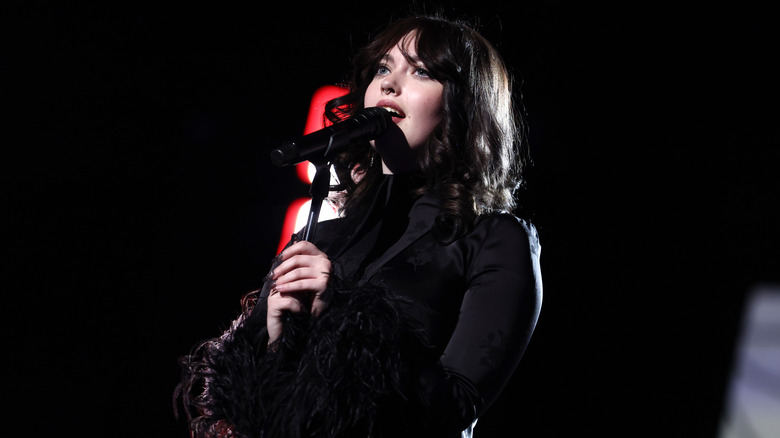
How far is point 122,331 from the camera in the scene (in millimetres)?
2754

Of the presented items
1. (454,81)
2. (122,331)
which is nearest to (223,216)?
(122,331)

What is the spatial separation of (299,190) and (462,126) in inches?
72.4

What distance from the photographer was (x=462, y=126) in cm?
132

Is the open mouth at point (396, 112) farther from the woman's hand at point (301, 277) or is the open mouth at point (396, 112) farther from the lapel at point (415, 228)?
the woman's hand at point (301, 277)

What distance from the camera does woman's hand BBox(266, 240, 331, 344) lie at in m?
0.89

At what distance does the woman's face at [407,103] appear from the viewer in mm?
1261

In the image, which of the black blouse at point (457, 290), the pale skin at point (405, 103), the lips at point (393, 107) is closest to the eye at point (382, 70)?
the pale skin at point (405, 103)

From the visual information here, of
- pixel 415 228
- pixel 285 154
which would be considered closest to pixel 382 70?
pixel 415 228

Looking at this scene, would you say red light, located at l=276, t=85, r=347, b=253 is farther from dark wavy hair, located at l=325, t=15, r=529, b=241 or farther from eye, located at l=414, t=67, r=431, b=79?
eye, located at l=414, t=67, r=431, b=79

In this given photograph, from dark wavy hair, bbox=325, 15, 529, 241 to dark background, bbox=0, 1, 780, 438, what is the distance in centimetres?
114

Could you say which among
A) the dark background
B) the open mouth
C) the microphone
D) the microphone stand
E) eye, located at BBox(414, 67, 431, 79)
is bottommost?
the dark background

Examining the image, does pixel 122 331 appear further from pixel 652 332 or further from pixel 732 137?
pixel 732 137

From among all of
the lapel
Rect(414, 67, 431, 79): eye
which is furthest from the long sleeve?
Rect(414, 67, 431, 79): eye

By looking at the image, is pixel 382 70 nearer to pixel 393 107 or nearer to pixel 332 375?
pixel 393 107
